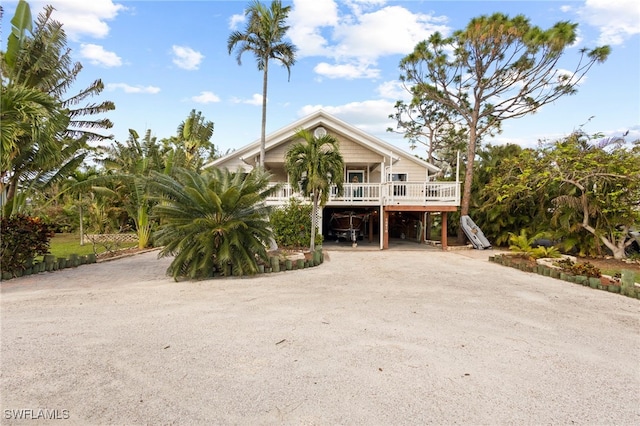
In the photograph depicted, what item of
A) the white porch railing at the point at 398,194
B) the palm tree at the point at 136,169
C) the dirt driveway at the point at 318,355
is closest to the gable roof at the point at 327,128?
the white porch railing at the point at 398,194

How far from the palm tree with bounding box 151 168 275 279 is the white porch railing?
6.66 m

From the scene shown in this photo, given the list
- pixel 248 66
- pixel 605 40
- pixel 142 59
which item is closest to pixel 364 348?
pixel 142 59

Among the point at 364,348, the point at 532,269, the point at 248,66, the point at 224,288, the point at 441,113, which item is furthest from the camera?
the point at 441,113

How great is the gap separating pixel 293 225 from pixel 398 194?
5.15 meters

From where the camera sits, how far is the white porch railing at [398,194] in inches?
583

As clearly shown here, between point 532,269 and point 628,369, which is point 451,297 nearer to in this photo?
point 628,369

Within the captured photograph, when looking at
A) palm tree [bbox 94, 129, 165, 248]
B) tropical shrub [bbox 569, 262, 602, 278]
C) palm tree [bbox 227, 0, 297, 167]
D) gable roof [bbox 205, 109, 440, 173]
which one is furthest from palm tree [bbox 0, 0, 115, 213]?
tropical shrub [bbox 569, 262, 602, 278]

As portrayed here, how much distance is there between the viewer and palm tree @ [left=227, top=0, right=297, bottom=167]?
45.0 ft

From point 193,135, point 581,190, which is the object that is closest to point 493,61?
point 581,190

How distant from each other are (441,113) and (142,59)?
2387 cm

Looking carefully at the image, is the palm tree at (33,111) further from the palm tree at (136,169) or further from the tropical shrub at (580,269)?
the tropical shrub at (580,269)

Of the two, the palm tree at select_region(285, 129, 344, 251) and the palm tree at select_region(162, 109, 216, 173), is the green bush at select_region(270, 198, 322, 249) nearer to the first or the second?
the palm tree at select_region(285, 129, 344, 251)

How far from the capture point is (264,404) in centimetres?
272

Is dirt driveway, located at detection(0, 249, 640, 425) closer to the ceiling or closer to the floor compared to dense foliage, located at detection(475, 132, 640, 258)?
closer to the floor
